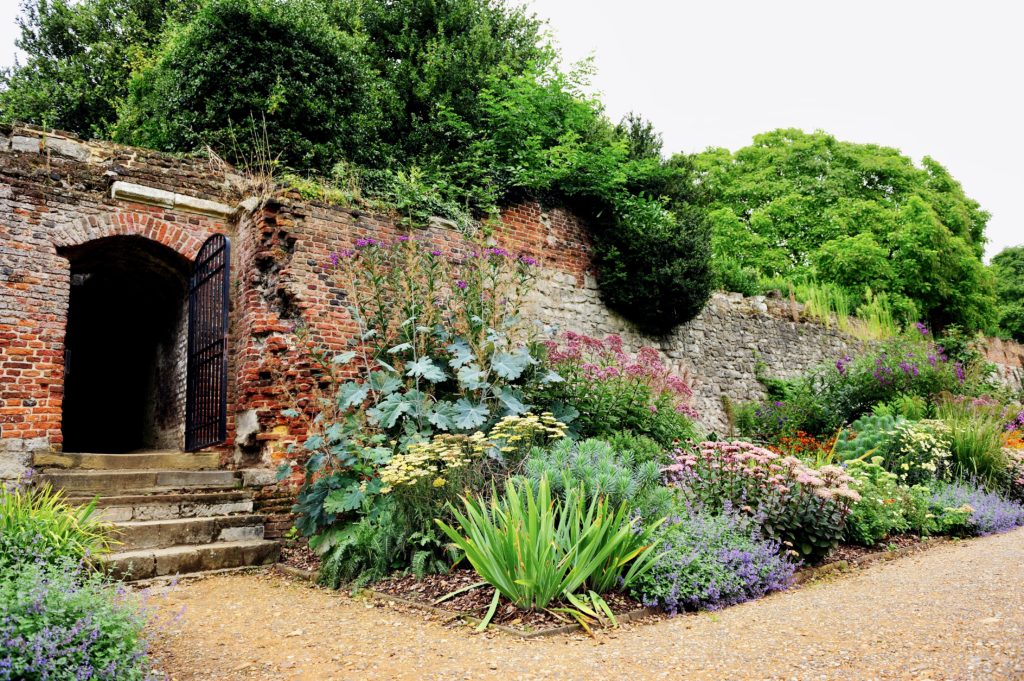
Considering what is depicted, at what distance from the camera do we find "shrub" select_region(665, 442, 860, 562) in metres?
5.42

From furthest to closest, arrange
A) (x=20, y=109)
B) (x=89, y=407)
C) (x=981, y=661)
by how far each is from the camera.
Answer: (x=20, y=109), (x=89, y=407), (x=981, y=661)

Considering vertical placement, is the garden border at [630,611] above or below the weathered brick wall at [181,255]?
below

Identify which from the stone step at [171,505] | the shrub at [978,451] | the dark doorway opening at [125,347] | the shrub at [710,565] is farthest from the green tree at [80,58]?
the shrub at [978,451]

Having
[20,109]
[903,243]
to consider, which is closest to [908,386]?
[903,243]

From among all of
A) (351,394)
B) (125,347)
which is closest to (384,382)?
(351,394)

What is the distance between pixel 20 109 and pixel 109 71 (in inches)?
72.8

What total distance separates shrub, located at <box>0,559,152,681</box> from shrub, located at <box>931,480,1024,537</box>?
709 centimetres

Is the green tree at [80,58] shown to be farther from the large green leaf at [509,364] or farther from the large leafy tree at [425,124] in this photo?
the large green leaf at [509,364]

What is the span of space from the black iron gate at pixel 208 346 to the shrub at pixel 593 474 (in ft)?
11.4

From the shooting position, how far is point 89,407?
12203mm

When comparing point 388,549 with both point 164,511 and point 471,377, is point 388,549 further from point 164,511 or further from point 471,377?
point 164,511

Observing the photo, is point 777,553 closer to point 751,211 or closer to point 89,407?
point 89,407

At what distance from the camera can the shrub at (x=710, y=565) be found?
14.5 ft

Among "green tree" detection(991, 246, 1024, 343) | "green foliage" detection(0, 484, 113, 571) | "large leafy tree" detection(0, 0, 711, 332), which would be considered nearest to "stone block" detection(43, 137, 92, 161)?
"large leafy tree" detection(0, 0, 711, 332)
